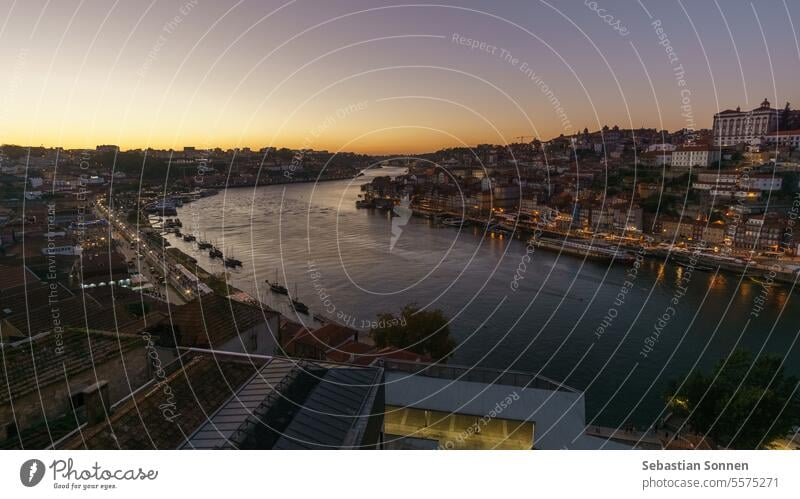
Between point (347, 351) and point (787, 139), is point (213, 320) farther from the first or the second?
point (787, 139)

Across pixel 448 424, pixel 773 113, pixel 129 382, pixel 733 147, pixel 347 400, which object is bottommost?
pixel 448 424

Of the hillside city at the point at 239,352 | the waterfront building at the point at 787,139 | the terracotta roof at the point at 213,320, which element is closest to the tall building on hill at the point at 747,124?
the waterfront building at the point at 787,139

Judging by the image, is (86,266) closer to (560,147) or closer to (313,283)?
(313,283)

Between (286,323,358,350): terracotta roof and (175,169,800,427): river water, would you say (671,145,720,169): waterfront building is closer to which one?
(175,169,800,427): river water

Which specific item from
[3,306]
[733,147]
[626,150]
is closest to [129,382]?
[3,306]

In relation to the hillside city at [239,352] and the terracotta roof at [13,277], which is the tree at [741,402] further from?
the terracotta roof at [13,277]

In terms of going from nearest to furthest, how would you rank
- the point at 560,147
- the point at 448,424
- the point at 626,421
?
1. the point at 448,424
2. the point at 626,421
3. the point at 560,147
